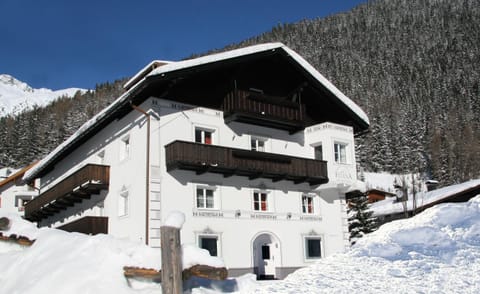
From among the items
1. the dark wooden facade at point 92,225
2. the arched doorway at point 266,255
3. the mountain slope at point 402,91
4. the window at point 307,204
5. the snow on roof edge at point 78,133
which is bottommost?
the arched doorway at point 266,255

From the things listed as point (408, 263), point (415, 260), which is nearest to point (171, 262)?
point (408, 263)

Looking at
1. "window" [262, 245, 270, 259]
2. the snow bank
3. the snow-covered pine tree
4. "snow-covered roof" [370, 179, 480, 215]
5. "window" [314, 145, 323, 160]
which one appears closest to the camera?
the snow bank

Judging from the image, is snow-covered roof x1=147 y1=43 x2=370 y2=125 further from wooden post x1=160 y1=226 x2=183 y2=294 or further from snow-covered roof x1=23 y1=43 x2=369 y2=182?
wooden post x1=160 y1=226 x2=183 y2=294

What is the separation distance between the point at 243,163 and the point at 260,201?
8.27ft

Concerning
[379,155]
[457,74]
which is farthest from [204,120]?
[457,74]

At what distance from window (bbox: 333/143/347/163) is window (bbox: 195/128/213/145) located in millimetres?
6962

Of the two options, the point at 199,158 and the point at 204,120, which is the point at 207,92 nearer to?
the point at 204,120

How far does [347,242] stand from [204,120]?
411 inches

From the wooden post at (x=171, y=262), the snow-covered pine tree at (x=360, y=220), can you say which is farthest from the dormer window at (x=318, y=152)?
the wooden post at (x=171, y=262)

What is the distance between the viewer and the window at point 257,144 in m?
24.7

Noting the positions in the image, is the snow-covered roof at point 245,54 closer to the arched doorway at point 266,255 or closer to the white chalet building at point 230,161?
the white chalet building at point 230,161

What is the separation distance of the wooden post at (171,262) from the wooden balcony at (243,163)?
1043 centimetres

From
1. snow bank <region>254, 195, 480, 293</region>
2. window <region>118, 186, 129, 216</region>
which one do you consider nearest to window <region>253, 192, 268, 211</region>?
window <region>118, 186, 129, 216</region>

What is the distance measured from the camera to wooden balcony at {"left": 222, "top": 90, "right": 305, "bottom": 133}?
23.1m
